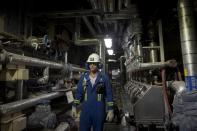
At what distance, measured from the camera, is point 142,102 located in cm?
274

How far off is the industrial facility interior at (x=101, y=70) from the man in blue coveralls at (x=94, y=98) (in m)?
0.24

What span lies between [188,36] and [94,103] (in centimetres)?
174

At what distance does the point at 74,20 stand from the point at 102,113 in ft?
11.3

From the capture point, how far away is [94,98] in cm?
239

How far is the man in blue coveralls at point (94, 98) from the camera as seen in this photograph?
2365mm

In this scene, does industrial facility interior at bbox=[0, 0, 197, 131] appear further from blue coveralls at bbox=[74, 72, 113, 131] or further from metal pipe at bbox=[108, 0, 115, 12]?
blue coveralls at bbox=[74, 72, 113, 131]

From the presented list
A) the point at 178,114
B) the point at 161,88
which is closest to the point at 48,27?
the point at 161,88

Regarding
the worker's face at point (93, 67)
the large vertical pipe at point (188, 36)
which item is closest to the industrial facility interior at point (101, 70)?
the large vertical pipe at point (188, 36)

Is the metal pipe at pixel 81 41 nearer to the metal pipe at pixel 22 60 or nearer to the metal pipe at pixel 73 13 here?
the metal pipe at pixel 73 13

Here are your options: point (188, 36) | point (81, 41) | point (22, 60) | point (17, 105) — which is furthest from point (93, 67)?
point (81, 41)

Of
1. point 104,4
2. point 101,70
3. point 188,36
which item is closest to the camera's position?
point 188,36

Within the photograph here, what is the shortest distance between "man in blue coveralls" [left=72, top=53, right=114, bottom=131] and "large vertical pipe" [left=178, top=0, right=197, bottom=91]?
4.11 ft

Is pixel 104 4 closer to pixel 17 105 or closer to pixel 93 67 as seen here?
pixel 93 67

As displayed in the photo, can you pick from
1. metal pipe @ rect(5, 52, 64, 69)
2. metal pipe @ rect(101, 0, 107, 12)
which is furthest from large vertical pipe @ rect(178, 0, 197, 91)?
metal pipe @ rect(5, 52, 64, 69)
